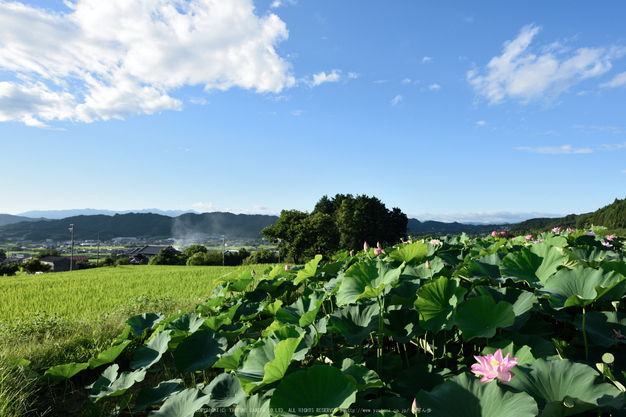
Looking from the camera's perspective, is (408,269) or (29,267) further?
(29,267)

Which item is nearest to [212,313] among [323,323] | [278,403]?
[323,323]

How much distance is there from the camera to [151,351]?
247 centimetres

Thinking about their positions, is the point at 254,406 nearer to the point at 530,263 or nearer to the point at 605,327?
the point at 605,327

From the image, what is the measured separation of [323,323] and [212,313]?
202 cm

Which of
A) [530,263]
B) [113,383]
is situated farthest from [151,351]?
[530,263]

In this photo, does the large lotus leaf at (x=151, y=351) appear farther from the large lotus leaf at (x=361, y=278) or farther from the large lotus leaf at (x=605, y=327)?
the large lotus leaf at (x=605, y=327)

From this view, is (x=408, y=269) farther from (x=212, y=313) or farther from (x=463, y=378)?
(x=212, y=313)

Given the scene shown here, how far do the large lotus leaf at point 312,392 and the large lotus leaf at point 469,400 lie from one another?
29cm

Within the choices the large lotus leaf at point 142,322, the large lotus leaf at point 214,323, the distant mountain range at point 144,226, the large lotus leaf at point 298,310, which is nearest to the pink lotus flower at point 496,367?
the large lotus leaf at point 298,310

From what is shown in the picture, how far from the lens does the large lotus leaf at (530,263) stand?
2.03 meters

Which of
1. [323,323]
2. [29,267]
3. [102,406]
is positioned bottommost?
[29,267]

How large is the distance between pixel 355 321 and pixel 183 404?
105cm

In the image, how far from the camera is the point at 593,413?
1.23 meters

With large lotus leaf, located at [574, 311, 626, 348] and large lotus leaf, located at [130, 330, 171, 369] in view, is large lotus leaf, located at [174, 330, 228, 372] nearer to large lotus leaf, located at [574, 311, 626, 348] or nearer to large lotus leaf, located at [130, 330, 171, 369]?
large lotus leaf, located at [130, 330, 171, 369]
